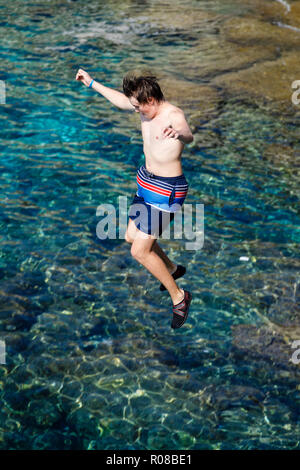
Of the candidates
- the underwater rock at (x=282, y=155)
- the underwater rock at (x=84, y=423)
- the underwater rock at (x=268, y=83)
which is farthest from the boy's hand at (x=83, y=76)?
the underwater rock at (x=268, y=83)

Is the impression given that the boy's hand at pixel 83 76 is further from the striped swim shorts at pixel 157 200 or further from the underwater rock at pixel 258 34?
the underwater rock at pixel 258 34

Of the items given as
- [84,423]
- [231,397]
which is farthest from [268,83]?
[84,423]

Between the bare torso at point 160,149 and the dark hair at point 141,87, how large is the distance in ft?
0.76

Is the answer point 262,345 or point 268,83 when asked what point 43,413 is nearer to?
point 262,345

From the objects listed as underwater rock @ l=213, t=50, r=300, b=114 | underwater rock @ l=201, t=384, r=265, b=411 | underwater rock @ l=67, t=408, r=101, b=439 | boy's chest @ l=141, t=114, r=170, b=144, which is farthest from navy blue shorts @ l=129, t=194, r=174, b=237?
underwater rock @ l=213, t=50, r=300, b=114

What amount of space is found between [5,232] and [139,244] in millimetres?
3240

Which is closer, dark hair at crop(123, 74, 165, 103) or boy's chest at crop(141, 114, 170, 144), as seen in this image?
dark hair at crop(123, 74, 165, 103)

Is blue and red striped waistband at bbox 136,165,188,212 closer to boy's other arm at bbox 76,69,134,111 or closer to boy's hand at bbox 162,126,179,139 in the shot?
boy's hand at bbox 162,126,179,139

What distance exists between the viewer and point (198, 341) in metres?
6.60

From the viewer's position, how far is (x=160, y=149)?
18.5ft

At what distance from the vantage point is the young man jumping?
5.30m

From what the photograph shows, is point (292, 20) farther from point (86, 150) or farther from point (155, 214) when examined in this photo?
point (155, 214)

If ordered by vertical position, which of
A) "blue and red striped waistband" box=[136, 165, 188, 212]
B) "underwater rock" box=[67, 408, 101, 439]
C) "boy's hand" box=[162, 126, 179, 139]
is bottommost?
"underwater rock" box=[67, 408, 101, 439]

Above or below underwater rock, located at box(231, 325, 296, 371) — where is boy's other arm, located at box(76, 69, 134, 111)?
above
